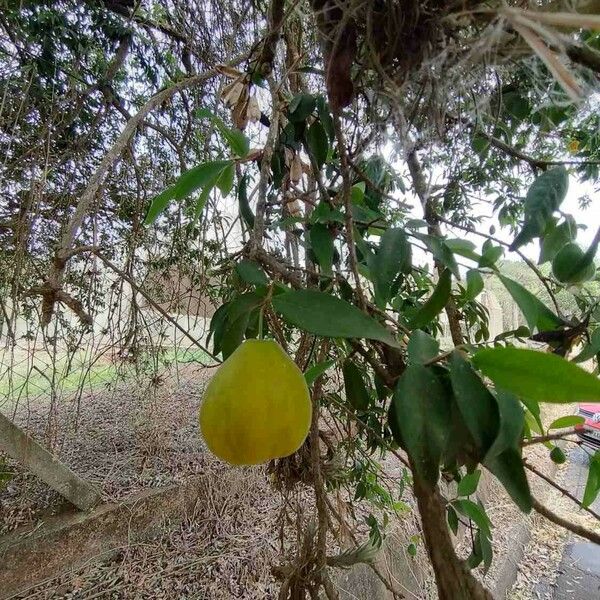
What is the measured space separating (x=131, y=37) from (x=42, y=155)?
388 millimetres

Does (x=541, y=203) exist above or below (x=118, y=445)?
above

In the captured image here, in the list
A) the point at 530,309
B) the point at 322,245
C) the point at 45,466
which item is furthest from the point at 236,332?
the point at 45,466

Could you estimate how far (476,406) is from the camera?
0.79ft

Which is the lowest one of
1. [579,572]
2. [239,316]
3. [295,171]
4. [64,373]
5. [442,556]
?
[579,572]

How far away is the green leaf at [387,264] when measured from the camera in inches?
14.2

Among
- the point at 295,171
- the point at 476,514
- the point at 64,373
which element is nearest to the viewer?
the point at 476,514

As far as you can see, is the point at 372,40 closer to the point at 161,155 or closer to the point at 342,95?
the point at 342,95

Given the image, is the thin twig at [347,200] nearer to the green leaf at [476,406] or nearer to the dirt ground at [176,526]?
the green leaf at [476,406]

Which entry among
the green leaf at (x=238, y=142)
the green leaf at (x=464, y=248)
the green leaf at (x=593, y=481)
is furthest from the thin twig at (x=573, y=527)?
the green leaf at (x=238, y=142)

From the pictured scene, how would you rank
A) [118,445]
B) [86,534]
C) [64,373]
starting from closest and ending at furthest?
[64,373] → [86,534] → [118,445]

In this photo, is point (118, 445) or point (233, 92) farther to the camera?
point (118, 445)

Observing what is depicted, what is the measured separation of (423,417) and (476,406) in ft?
0.11

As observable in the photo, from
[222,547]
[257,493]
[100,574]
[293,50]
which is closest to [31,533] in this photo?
[100,574]

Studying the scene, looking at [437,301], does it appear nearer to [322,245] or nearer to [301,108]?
[322,245]
